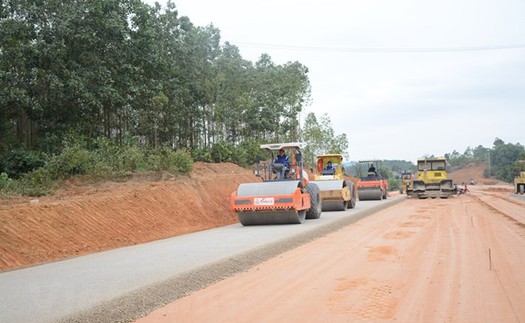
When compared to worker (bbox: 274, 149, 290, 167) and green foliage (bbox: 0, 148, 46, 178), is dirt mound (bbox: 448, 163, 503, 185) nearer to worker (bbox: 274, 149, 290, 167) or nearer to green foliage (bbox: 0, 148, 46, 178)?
worker (bbox: 274, 149, 290, 167)

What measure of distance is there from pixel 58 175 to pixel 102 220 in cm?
590

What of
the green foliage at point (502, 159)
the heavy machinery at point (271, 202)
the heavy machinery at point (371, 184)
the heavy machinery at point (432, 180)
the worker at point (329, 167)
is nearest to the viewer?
the heavy machinery at point (271, 202)

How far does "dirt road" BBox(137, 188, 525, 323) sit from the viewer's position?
18.2 feet

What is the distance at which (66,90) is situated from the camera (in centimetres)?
2261

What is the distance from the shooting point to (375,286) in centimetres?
688

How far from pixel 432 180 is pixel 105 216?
2440 centimetres

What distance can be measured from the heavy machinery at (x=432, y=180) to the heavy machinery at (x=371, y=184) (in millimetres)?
2360

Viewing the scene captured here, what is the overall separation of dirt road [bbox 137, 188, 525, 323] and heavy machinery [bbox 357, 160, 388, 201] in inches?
806

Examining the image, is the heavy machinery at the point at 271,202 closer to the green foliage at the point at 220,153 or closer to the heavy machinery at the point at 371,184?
the heavy machinery at the point at 371,184

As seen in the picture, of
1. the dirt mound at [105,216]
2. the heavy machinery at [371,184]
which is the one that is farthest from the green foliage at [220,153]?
the dirt mound at [105,216]

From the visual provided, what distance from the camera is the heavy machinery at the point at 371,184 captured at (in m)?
31.9

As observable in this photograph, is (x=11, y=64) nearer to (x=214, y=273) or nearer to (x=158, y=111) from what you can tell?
(x=158, y=111)

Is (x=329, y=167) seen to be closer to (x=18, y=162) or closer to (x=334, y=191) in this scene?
(x=334, y=191)

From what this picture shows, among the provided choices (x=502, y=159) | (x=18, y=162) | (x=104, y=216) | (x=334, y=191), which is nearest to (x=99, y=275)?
(x=104, y=216)
